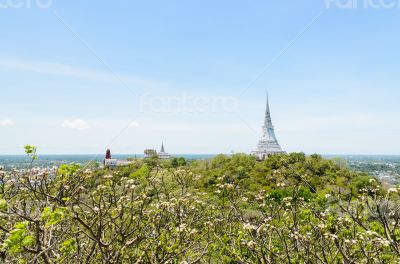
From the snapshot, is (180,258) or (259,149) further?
(259,149)

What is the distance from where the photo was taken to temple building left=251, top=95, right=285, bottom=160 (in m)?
87.9

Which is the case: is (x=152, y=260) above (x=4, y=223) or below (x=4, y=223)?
below

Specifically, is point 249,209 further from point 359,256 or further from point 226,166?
point 226,166

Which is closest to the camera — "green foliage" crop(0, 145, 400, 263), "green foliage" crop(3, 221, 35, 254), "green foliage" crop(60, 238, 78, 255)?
"green foliage" crop(3, 221, 35, 254)

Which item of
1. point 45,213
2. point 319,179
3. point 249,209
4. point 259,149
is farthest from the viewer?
point 259,149

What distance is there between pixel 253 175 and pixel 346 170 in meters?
14.1

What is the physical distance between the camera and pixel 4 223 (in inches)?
266

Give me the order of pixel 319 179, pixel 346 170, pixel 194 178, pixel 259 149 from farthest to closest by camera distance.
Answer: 1. pixel 259 149
2. pixel 346 170
3. pixel 319 179
4. pixel 194 178

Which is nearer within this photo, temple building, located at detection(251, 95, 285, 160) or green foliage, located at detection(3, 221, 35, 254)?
green foliage, located at detection(3, 221, 35, 254)

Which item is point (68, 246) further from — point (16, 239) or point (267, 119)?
point (267, 119)

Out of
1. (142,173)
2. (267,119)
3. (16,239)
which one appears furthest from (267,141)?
(16,239)

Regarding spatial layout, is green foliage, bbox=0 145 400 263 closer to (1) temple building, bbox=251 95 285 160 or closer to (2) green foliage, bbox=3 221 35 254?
(2) green foliage, bbox=3 221 35 254

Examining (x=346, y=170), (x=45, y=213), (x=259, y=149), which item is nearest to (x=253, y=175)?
(x=346, y=170)

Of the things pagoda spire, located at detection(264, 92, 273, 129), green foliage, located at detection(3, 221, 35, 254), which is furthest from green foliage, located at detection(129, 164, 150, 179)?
pagoda spire, located at detection(264, 92, 273, 129)
